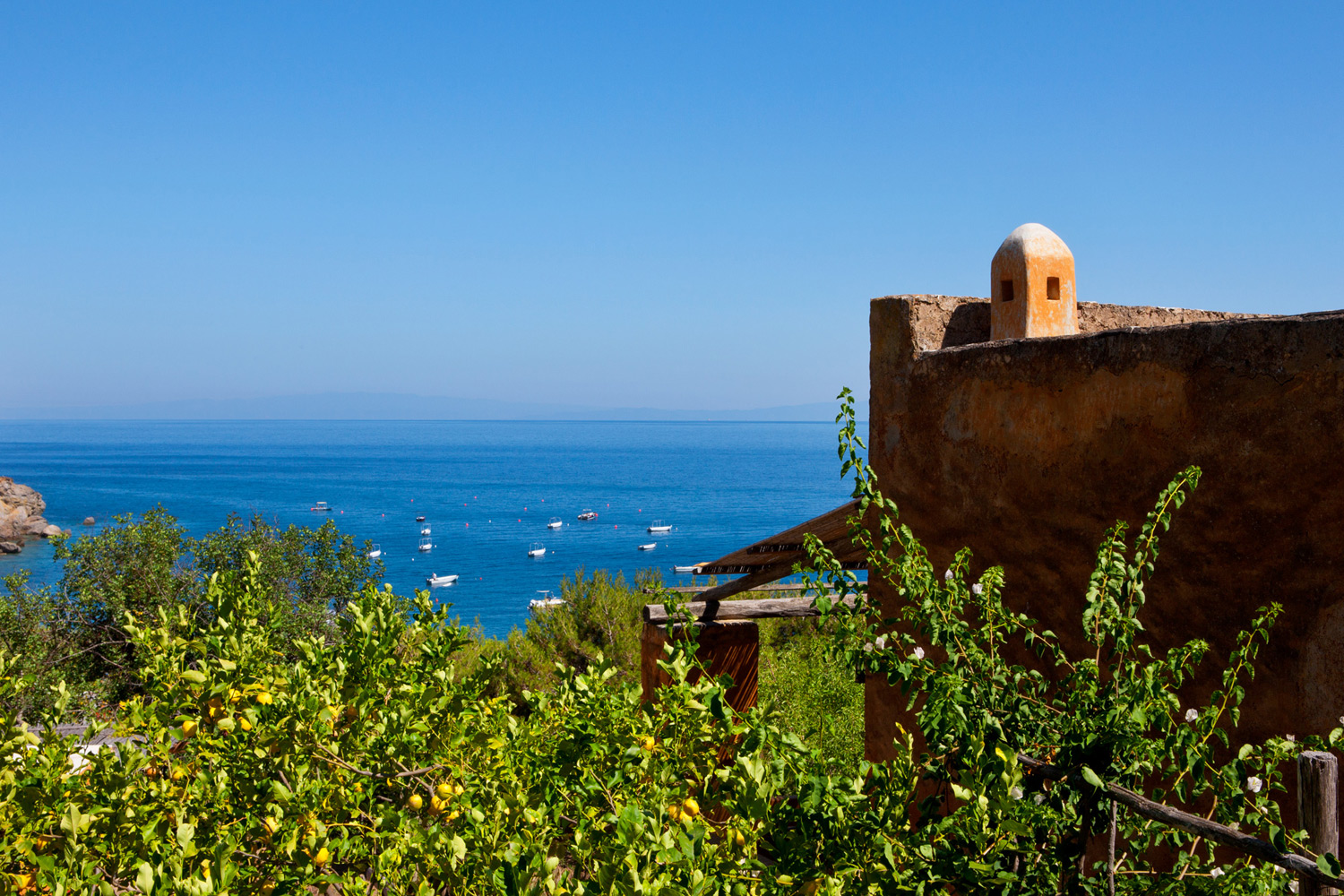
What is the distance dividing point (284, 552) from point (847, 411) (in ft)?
72.2

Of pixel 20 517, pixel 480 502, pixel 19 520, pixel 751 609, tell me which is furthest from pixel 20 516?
pixel 751 609

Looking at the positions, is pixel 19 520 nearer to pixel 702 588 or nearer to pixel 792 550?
pixel 702 588

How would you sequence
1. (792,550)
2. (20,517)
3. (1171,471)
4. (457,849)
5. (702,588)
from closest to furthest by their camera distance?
(457,849) → (1171,471) → (792,550) → (702,588) → (20,517)

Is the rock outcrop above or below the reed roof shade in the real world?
below

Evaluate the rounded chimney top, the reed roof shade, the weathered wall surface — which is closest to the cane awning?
the reed roof shade

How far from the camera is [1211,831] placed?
217 centimetres

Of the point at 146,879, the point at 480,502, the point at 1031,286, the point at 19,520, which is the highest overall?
the point at 1031,286

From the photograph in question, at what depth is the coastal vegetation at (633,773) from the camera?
233 centimetres

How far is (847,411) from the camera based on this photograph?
3.16m

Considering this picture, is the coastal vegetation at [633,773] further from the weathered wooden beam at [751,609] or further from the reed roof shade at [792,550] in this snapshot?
the weathered wooden beam at [751,609]

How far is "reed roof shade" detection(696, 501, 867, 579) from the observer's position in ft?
19.1

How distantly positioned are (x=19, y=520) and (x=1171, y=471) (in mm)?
81362

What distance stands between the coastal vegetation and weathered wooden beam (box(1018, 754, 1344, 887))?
0.08ft

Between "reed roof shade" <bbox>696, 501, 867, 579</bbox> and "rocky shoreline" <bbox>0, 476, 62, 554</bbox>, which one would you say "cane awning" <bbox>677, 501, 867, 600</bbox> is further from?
"rocky shoreline" <bbox>0, 476, 62, 554</bbox>
